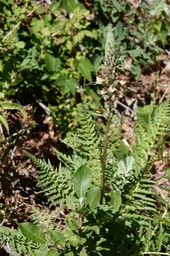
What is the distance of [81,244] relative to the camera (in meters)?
2.36

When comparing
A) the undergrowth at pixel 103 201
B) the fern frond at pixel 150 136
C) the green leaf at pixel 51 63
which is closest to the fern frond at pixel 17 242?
the undergrowth at pixel 103 201

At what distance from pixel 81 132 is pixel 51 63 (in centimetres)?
58

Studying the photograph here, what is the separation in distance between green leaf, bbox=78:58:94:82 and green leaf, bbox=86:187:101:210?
5.12 ft

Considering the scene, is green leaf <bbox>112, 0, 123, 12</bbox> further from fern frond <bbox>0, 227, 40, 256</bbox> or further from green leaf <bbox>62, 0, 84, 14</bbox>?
fern frond <bbox>0, 227, 40, 256</bbox>

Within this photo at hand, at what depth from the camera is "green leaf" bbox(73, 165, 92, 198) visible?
7.23 feet

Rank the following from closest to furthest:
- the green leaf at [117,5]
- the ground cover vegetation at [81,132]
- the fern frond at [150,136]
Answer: the ground cover vegetation at [81,132]
the fern frond at [150,136]
the green leaf at [117,5]

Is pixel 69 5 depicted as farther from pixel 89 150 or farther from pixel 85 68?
pixel 89 150

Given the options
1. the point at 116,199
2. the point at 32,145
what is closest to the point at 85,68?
the point at 32,145

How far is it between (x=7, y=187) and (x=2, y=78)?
2.52 feet

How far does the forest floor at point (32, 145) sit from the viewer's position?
3.20m

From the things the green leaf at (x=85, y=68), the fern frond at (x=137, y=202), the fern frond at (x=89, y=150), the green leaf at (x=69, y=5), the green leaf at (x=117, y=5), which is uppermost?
the green leaf at (x=117, y=5)

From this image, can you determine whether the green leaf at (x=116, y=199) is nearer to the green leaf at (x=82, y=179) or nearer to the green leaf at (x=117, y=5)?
the green leaf at (x=82, y=179)

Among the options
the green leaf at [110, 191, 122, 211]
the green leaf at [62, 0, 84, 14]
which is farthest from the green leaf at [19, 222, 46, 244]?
the green leaf at [62, 0, 84, 14]

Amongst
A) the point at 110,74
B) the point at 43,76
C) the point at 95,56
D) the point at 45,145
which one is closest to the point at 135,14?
the point at 95,56
